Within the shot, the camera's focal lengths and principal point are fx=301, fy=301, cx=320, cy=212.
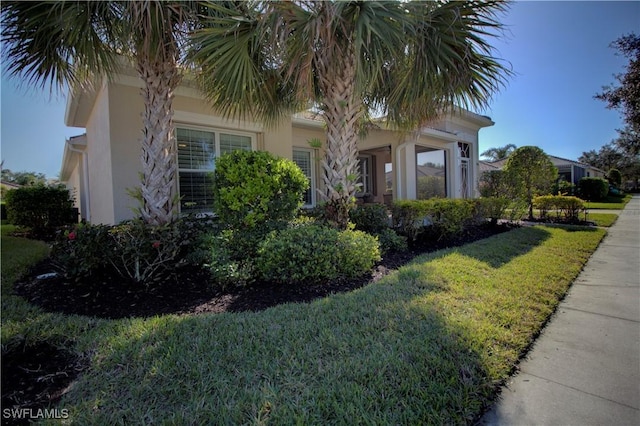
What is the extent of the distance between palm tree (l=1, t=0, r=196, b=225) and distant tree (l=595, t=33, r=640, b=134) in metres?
13.4

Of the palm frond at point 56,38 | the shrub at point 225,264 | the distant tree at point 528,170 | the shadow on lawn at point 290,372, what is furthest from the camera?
the distant tree at point 528,170

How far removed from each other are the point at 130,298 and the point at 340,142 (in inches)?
181

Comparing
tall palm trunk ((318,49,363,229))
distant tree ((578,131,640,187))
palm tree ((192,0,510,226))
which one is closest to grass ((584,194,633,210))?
distant tree ((578,131,640,187))

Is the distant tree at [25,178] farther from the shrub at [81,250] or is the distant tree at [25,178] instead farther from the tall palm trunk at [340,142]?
the tall palm trunk at [340,142]

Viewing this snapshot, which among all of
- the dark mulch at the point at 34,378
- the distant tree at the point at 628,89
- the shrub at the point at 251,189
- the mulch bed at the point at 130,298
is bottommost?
the dark mulch at the point at 34,378

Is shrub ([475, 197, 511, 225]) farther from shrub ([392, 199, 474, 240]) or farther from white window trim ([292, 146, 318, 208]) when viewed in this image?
white window trim ([292, 146, 318, 208])

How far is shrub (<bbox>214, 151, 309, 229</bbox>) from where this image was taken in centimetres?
538

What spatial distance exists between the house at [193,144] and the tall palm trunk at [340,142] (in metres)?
2.12

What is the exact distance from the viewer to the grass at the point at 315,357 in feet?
6.95

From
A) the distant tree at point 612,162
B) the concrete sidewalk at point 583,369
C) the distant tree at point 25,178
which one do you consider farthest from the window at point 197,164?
the distant tree at point 612,162

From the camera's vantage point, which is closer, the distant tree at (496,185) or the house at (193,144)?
the house at (193,144)

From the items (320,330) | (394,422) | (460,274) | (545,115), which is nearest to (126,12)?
(320,330)

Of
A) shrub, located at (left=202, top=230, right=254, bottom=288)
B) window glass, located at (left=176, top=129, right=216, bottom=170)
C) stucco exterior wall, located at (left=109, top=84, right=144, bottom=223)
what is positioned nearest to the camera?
shrub, located at (left=202, top=230, right=254, bottom=288)

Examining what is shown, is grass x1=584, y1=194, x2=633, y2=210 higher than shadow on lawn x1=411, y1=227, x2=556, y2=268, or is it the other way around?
grass x1=584, y1=194, x2=633, y2=210
